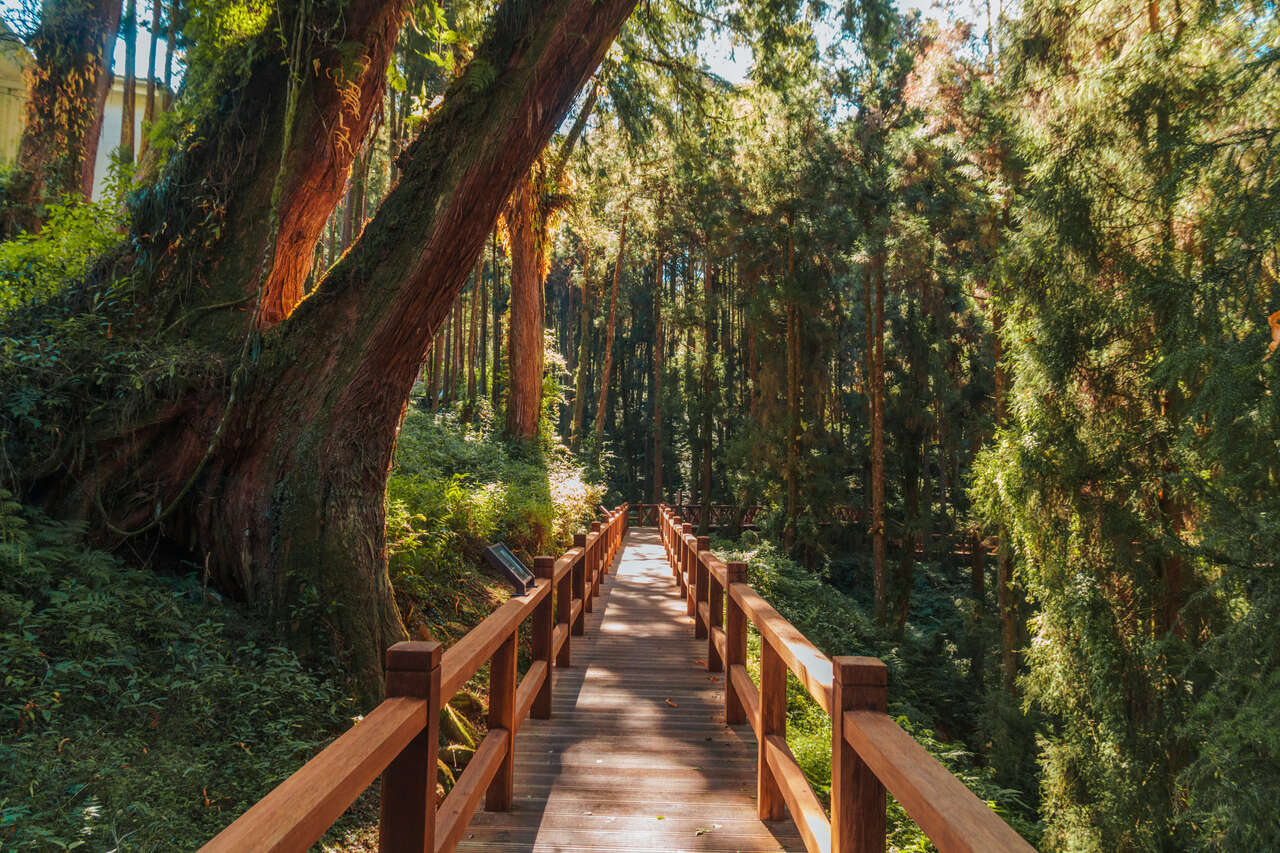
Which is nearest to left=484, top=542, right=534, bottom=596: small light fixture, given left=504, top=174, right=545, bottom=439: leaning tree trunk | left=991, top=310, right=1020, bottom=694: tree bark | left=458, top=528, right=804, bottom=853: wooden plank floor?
left=458, top=528, right=804, bottom=853: wooden plank floor

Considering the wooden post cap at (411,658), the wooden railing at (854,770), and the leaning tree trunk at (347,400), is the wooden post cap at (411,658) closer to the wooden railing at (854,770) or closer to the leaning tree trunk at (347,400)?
the wooden railing at (854,770)

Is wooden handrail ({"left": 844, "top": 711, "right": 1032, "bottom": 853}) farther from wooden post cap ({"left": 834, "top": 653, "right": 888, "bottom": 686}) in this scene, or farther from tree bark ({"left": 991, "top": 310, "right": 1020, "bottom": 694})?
tree bark ({"left": 991, "top": 310, "right": 1020, "bottom": 694})

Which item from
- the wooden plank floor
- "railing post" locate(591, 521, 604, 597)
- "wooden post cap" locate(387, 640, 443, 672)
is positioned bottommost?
the wooden plank floor

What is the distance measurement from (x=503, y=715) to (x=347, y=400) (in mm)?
2379

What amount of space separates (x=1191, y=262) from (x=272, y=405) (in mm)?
9176

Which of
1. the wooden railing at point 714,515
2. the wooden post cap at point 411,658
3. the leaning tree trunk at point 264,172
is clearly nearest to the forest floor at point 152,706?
the wooden post cap at point 411,658

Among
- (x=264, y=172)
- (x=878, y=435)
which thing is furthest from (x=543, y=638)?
(x=878, y=435)

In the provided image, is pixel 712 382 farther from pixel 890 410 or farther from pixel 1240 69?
pixel 1240 69

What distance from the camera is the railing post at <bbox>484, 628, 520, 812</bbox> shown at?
132 inches

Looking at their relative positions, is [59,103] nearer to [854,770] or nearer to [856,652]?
[854,770]

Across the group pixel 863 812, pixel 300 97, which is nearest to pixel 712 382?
pixel 300 97

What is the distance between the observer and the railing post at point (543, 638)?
4738 mm

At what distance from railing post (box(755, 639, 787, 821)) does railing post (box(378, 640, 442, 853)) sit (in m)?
1.71

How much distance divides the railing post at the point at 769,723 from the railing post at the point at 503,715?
1216mm
